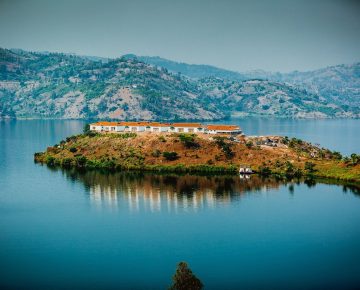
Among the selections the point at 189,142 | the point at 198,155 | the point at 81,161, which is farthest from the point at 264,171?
the point at 81,161

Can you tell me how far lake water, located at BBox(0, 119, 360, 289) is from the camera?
142ft

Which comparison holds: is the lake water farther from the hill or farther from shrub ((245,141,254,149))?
shrub ((245,141,254,149))

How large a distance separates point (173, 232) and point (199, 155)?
3776 cm

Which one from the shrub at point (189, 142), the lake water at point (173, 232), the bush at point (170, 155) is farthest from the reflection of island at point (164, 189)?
the shrub at point (189, 142)

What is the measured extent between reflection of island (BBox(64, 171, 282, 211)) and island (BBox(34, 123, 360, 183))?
426 centimetres

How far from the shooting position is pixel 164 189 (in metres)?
74.1

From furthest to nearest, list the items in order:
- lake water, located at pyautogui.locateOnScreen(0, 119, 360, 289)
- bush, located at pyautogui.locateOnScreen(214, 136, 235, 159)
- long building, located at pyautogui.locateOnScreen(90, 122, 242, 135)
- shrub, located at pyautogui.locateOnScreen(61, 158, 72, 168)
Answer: long building, located at pyautogui.locateOnScreen(90, 122, 242, 135) < shrub, located at pyautogui.locateOnScreen(61, 158, 72, 168) < bush, located at pyautogui.locateOnScreen(214, 136, 235, 159) < lake water, located at pyautogui.locateOnScreen(0, 119, 360, 289)

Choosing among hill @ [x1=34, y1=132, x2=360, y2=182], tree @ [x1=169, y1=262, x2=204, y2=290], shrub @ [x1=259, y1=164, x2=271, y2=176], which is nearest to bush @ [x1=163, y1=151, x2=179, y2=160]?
hill @ [x1=34, y1=132, x2=360, y2=182]

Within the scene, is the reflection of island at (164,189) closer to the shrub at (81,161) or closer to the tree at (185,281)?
the shrub at (81,161)

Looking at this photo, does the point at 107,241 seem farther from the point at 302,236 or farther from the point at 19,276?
the point at 302,236

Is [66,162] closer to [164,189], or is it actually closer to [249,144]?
[164,189]

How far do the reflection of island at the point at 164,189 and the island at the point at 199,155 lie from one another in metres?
4.26

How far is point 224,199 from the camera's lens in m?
68.6

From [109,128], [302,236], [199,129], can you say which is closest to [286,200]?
[302,236]
